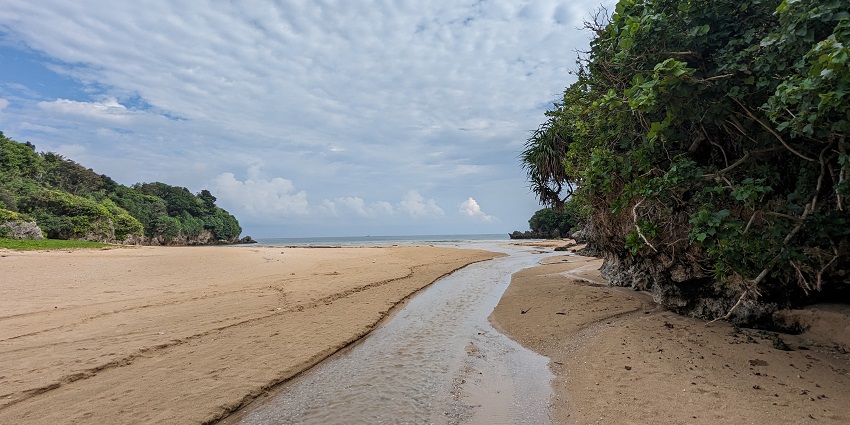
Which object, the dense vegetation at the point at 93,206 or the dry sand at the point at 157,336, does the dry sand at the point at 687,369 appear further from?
the dense vegetation at the point at 93,206

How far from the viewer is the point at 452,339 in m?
7.48

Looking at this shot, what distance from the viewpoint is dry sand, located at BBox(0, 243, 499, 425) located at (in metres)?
4.29

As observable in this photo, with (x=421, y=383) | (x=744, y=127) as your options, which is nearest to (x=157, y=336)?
(x=421, y=383)

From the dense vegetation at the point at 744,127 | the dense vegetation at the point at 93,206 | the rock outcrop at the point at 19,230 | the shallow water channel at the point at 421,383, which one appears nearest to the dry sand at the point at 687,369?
the shallow water channel at the point at 421,383

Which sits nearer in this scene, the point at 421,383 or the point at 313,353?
the point at 421,383

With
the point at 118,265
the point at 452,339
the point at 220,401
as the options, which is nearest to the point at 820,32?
the point at 452,339

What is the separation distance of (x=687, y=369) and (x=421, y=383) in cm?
374

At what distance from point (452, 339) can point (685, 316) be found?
16.4 feet

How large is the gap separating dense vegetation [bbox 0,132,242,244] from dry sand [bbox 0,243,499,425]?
30.2m

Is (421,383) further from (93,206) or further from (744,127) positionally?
(93,206)

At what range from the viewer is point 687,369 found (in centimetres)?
506

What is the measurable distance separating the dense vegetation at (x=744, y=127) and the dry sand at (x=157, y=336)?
611cm

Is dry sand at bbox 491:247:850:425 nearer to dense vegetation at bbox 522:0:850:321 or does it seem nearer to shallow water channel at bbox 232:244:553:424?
shallow water channel at bbox 232:244:553:424

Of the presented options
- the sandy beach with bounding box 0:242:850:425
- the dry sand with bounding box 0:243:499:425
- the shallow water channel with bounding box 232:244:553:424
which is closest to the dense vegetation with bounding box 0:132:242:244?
the dry sand with bounding box 0:243:499:425
